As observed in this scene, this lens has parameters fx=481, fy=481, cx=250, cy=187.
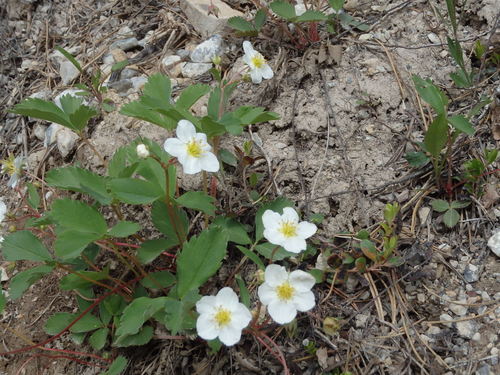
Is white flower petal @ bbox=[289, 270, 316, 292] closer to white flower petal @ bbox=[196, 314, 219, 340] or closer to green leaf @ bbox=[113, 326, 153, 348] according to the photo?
white flower petal @ bbox=[196, 314, 219, 340]

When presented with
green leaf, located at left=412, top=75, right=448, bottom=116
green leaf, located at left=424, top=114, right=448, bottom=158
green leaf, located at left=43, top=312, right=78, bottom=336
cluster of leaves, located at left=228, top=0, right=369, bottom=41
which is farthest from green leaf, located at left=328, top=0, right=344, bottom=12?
green leaf, located at left=43, top=312, right=78, bottom=336

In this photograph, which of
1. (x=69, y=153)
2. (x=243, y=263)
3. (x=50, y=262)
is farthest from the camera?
(x=69, y=153)

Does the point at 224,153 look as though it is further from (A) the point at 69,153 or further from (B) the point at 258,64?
(A) the point at 69,153

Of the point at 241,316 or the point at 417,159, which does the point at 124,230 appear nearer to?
the point at 241,316

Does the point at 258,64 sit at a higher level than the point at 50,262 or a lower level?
higher

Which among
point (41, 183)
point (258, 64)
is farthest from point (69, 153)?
point (258, 64)

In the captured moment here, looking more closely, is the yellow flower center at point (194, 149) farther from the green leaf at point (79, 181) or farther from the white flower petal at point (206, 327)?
the white flower petal at point (206, 327)
